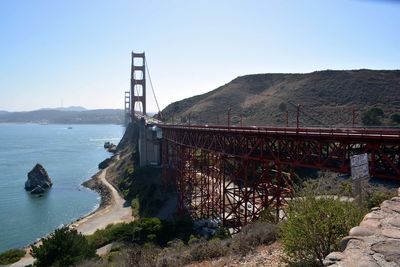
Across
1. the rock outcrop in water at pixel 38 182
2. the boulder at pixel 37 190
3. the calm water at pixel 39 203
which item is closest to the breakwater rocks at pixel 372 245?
the calm water at pixel 39 203

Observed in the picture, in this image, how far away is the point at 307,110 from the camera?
62344 millimetres

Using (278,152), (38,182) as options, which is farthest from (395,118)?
(38,182)

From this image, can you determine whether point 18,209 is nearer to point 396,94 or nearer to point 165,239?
point 165,239

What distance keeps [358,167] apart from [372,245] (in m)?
3.97

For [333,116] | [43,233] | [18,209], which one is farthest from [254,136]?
[333,116]

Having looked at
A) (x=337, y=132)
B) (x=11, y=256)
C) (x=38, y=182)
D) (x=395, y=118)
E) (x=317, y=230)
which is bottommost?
(x=11, y=256)

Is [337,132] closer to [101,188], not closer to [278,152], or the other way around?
[278,152]

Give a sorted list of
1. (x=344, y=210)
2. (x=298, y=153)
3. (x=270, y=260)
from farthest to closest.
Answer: (x=298, y=153) < (x=270, y=260) < (x=344, y=210)

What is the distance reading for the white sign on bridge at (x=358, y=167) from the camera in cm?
826

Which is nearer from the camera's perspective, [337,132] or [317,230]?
[317,230]

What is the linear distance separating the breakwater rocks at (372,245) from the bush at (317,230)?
0.63m

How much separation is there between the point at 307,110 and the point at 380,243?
59.8 meters

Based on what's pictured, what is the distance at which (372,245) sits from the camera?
4723mm

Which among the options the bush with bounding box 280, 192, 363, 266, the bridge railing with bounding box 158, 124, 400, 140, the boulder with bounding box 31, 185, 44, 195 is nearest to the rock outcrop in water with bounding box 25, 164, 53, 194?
the boulder with bounding box 31, 185, 44, 195
